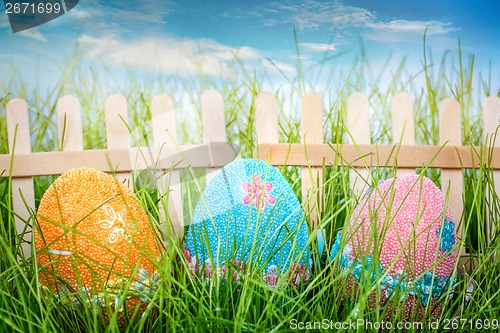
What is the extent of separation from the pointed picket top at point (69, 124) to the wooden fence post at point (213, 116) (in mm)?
187

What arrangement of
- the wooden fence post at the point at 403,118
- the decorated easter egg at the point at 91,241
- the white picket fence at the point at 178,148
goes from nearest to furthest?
1. the decorated easter egg at the point at 91,241
2. the white picket fence at the point at 178,148
3. the wooden fence post at the point at 403,118

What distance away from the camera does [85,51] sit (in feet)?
2.84

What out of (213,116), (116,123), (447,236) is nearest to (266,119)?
(213,116)

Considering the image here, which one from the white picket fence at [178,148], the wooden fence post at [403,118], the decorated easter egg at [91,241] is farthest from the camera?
the wooden fence post at [403,118]

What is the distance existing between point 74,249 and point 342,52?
1.88ft

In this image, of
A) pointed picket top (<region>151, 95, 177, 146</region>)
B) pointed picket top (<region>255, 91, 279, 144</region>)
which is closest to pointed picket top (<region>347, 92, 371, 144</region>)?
pointed picket top (<region>255, 91, 279, 144</region>)

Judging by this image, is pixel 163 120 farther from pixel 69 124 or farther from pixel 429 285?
pixel 429 285

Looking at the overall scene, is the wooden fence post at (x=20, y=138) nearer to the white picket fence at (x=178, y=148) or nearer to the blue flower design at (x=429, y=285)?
the white picket fence at (x=178, y=148)

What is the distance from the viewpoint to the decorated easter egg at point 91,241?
1.86 ft

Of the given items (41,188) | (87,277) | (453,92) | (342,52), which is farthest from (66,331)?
(453,92)

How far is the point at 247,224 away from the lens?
62 cm

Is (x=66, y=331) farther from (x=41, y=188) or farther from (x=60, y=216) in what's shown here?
(x=41, y=188)

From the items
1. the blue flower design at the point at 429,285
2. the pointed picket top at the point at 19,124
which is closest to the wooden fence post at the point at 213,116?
the pointed picket top at the point at 19,124

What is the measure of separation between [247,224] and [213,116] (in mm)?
287
